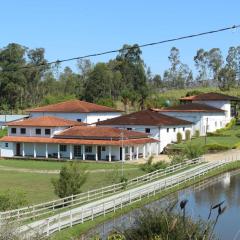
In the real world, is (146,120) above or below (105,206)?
above

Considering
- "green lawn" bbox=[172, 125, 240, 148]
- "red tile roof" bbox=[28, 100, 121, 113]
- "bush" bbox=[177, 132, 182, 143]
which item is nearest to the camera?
"green lawn" bbox=[172, 125, 240, 148]

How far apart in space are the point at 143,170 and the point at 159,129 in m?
19.0

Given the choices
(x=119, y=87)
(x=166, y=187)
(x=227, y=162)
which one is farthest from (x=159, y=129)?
(x=119, y=87)

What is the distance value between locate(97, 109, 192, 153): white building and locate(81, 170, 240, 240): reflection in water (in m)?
15.9

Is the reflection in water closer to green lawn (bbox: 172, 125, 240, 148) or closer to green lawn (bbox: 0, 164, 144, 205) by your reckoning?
green lawn (bbox: 0, 164, 144, 205)

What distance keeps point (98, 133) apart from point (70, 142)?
2.99 metres

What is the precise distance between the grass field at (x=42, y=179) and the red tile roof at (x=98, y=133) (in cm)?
445

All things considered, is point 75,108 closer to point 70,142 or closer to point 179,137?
point 179,137

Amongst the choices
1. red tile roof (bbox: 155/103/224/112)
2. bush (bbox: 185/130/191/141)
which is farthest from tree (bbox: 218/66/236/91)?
bush (bbox: 185/130/191/141)

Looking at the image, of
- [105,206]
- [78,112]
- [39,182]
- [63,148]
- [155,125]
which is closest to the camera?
[105,206]

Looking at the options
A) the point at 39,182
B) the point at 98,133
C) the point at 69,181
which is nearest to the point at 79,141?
the point at 98,133

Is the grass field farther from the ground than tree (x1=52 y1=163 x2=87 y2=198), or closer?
closer

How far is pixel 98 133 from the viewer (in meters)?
58.0

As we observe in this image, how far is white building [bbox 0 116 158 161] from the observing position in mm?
56250
